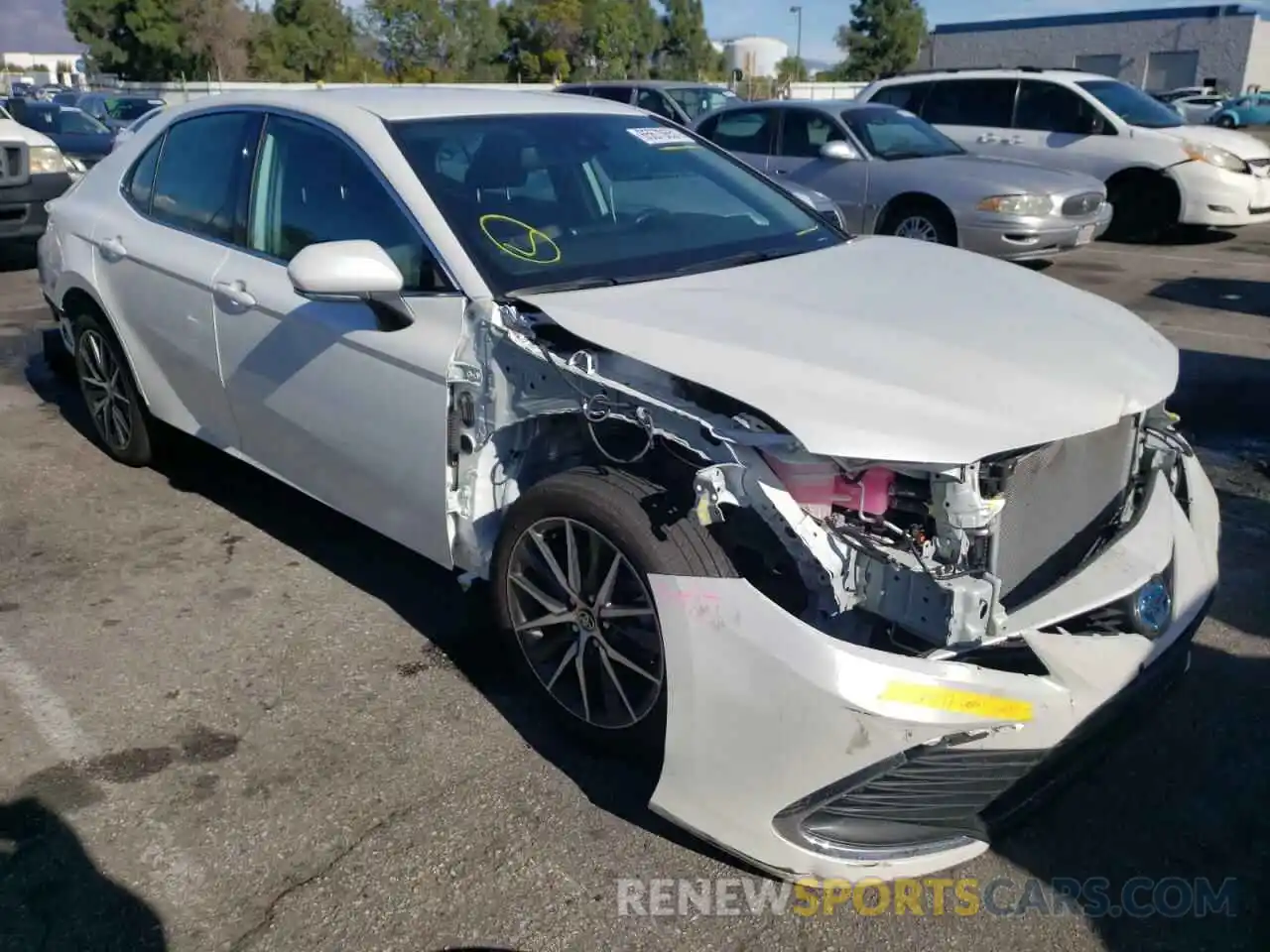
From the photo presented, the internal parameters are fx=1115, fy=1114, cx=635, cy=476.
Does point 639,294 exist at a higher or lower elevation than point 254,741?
higher

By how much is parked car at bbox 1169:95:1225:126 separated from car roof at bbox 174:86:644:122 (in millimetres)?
34505

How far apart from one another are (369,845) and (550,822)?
1.50ft

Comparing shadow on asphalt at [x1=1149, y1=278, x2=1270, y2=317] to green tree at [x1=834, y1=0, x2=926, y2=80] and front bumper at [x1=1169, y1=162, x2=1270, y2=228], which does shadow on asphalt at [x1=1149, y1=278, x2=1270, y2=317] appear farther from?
green tree at [x1=834, y1=0, x2=926, y2=80]

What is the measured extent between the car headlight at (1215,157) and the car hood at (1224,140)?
8 cm

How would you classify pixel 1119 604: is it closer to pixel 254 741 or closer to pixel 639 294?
pixel 639 294

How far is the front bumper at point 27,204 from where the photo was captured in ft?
34.8

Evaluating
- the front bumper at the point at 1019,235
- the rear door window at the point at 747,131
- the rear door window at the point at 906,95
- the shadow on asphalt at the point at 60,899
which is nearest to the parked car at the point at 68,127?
the rear door window at the point at 747,131

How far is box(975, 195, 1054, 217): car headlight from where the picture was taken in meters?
9.72

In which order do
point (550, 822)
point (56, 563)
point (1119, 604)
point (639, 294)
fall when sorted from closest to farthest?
point (1119, 604) < point (550, 822) < point (639, 294) < point (56, 563)

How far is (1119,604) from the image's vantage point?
2.68m

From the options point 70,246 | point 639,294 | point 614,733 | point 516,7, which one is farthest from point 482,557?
point 516,7

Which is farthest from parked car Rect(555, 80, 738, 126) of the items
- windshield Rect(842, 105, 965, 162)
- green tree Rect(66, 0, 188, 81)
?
green tree Rect(66, 0, 188, 81)

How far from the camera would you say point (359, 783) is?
303cm

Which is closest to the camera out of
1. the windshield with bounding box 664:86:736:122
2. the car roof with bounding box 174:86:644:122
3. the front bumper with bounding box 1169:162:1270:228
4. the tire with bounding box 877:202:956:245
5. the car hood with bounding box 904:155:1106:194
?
the car roof with bounding box 174:86:644:122
